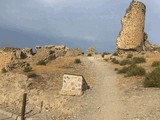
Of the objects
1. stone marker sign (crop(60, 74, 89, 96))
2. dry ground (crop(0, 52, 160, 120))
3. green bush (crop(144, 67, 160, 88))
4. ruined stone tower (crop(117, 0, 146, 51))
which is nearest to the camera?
dry ground (crop(0, 52, 160, 120))

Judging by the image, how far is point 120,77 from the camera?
81.7ft

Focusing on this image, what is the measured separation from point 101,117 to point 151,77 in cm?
543

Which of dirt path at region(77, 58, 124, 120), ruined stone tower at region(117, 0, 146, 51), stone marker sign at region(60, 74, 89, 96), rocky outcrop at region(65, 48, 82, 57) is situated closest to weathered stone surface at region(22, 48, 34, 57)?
rocky outcrop at region(65, 48, 82, 57)

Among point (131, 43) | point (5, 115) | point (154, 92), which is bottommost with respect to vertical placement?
point (5, 115)

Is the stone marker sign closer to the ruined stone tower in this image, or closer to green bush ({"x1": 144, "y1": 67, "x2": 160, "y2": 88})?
green bush ({"x1": 144, "y1": 67, "x2": 160, "y2": 88})

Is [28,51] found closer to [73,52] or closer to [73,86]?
[73,52]

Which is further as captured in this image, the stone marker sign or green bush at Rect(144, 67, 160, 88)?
green bush at Rect(144, 67, 160, 88)

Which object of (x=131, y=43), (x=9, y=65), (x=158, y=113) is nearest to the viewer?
(x=158, y=113)

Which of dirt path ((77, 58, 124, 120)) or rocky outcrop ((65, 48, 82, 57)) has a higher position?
rocky outcrop ((65, 48, 82, 57))

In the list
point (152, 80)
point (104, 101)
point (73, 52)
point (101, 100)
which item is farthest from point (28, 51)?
point (104, 101)

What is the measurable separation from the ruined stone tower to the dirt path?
1264cm

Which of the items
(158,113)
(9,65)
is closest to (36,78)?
(9,65)

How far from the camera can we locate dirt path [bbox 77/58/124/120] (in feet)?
55.3

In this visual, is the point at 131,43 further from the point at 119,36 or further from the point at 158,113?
the point at 158,113
